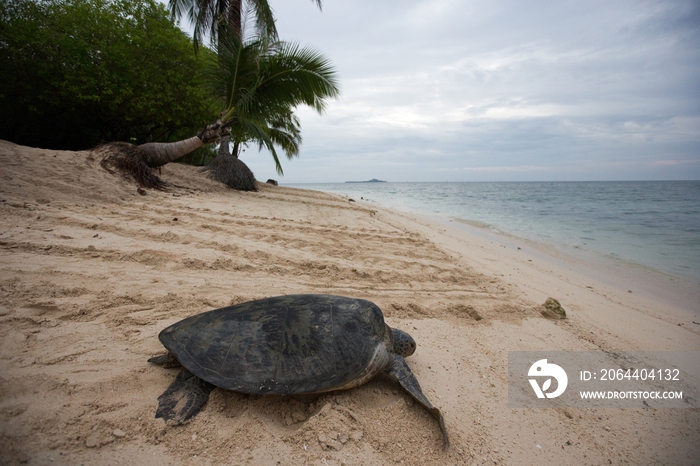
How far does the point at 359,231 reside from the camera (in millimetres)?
6652

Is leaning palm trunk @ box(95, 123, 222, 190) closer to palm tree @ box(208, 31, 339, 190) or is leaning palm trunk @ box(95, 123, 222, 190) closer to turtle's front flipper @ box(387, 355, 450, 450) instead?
palm tree @ box(208, 31, 339, 190)

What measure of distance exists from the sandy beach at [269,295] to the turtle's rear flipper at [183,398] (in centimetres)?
6

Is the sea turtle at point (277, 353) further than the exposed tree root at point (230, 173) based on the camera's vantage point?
No

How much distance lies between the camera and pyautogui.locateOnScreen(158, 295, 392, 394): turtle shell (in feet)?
6.03

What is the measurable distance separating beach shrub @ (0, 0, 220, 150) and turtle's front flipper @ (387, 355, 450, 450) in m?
12.5

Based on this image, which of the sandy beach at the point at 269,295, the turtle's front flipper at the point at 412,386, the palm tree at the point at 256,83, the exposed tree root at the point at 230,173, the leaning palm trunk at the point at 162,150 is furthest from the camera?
the exposed tree root at the point at 230,173

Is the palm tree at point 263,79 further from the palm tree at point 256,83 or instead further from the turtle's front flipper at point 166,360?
the turtle's front flipper at point 166,360

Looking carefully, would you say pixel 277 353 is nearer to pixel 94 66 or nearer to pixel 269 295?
pixel 269 295

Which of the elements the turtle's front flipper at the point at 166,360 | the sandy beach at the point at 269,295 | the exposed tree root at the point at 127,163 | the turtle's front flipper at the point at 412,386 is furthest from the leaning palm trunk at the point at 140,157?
the turtle's front flipper at the point at 412,386

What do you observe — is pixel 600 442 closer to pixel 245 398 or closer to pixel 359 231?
pixel 245 398

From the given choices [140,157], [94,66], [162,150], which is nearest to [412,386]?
[140,157]

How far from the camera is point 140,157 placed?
8.16 metres

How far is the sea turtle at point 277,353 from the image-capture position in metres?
1.82

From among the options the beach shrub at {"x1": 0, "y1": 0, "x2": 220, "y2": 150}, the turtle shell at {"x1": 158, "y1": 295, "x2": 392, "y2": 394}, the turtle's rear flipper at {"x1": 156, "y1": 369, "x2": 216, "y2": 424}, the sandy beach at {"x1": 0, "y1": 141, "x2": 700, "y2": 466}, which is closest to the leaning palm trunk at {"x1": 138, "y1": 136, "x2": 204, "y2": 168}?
the sandy beach at {"x1": 0, "y1": 141, "x2": 700, "y2": 466}
